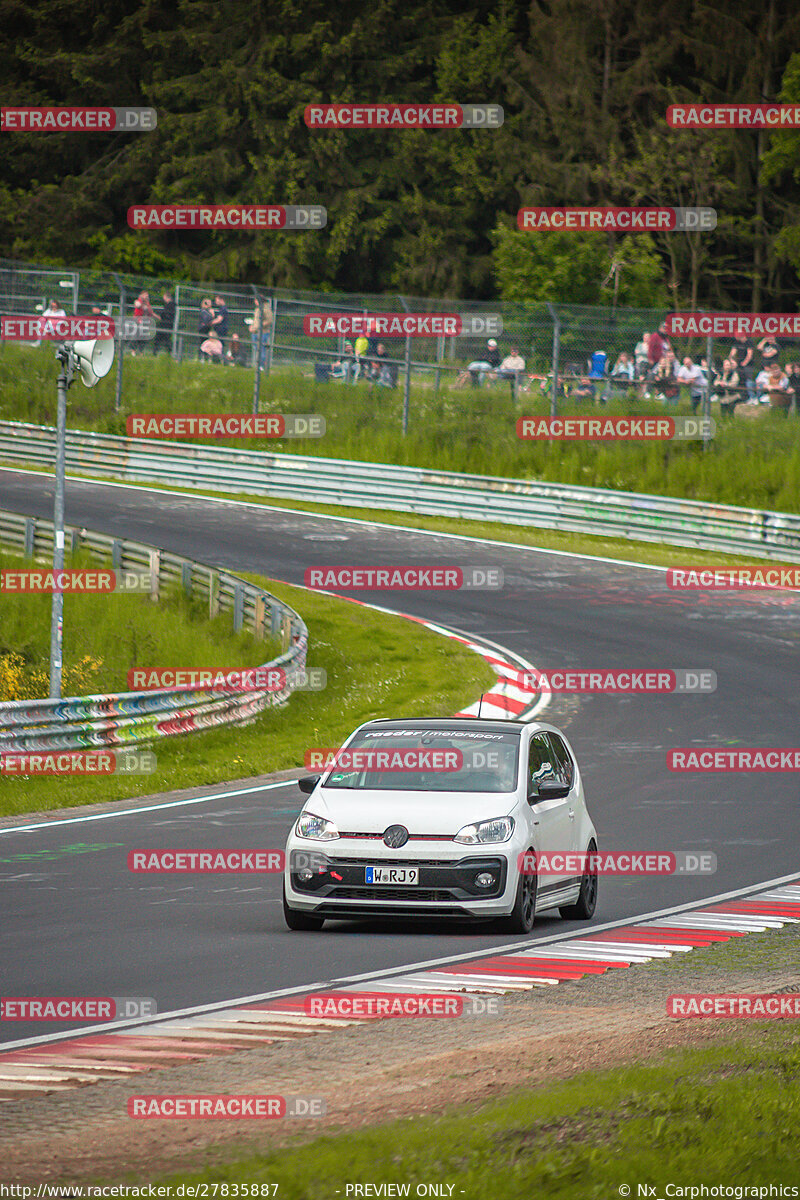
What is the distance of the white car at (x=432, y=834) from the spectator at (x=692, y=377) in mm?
26973

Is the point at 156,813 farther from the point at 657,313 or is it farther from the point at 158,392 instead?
the point at 158,392

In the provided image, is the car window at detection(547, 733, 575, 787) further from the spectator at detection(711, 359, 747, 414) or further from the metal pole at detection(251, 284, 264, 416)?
the metal pole at detection(251, 284, 264, 416)

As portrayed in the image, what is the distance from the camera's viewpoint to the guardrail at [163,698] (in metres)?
18.6

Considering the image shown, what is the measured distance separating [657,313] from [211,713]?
19720 millimetres

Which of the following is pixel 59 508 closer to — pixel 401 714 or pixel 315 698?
pixel 401 714

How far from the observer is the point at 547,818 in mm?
11297

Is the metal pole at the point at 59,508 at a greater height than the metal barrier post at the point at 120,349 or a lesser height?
lesser

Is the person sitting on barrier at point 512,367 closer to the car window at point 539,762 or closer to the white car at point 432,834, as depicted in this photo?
the car window at point 539,762

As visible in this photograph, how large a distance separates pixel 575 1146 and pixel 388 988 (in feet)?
11.0

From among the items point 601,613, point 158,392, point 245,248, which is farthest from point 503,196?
point 601,613

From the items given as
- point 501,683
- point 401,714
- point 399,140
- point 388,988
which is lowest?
point 401,714

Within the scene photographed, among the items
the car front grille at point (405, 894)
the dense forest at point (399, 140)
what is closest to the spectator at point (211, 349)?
the dense forest at point (399, 140)

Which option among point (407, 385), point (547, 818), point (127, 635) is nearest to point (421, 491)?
point (407, 385)

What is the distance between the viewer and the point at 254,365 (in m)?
42.3
